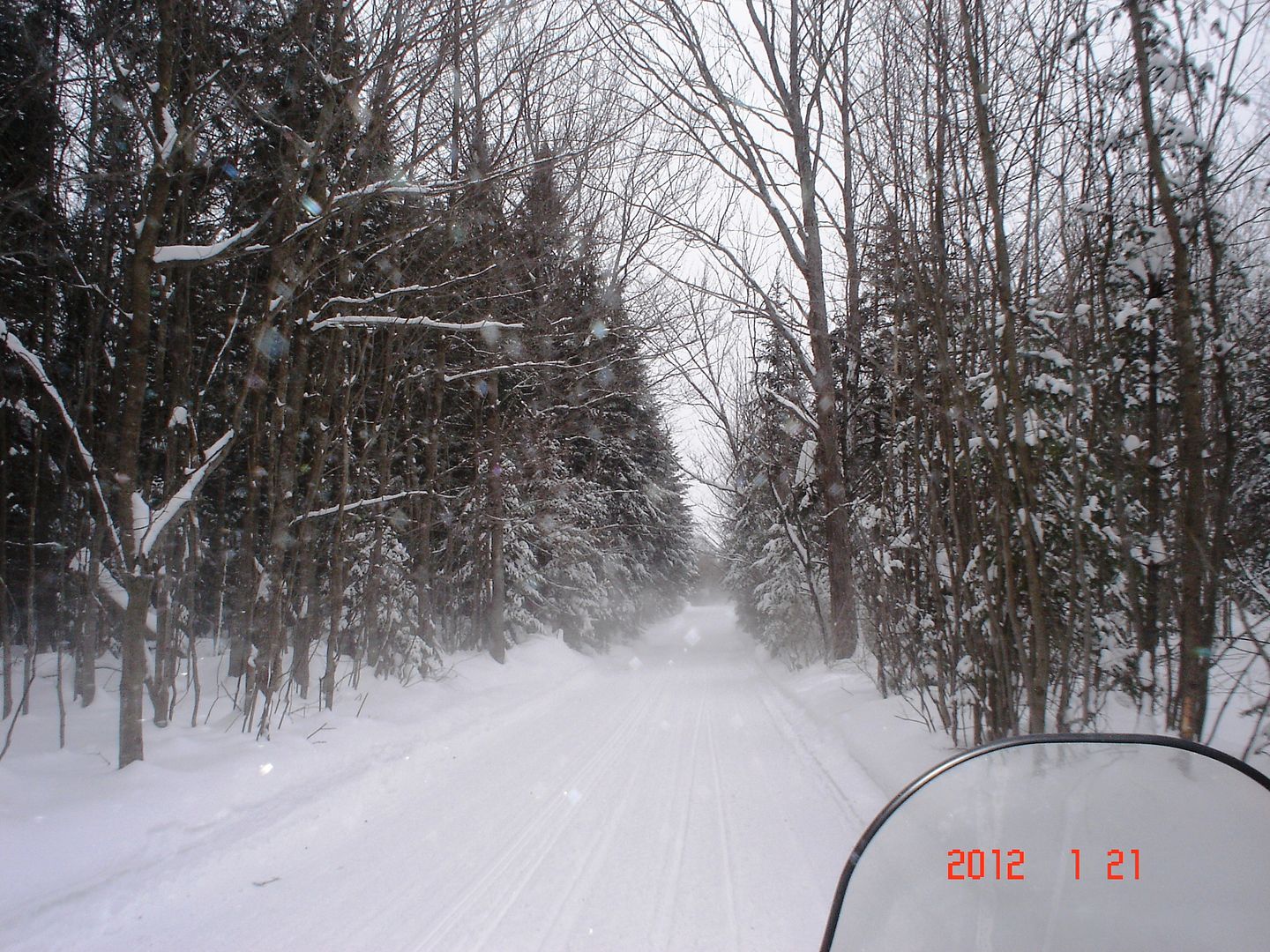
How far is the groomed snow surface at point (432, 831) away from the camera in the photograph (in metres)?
3.20

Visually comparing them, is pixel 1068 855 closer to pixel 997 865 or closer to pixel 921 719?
pixel 997 865

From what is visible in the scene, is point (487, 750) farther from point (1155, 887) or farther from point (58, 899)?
point (1155, 887)

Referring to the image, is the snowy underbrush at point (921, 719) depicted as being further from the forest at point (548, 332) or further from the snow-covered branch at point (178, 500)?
the snow-covered branch at point (178, 500)

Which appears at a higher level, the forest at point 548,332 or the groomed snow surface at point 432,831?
the forest at point 548,332

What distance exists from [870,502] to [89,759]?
783 centimetres

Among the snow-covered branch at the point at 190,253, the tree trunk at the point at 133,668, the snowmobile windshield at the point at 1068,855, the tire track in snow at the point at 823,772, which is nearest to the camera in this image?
the snowmobile windshield at the point at 1068,855

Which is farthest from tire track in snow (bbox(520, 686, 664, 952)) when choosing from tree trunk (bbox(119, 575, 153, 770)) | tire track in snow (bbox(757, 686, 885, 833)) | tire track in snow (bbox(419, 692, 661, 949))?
tree trunk (bbox(119, 575, 153, 770))

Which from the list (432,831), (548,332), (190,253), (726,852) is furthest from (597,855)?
(548,332)

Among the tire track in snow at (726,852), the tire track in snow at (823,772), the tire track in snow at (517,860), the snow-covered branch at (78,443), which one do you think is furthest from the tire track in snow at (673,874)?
the snow-covered branch at (78,443)

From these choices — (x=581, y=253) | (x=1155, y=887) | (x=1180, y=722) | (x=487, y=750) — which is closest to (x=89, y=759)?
(x=487, y=750)

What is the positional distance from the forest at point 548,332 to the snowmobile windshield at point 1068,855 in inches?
95.0

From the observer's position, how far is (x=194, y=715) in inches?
239

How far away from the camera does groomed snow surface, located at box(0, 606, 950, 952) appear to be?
3.20 meters

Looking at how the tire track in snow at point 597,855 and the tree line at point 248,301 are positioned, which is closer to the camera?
the tire track in snow at point 597,855
